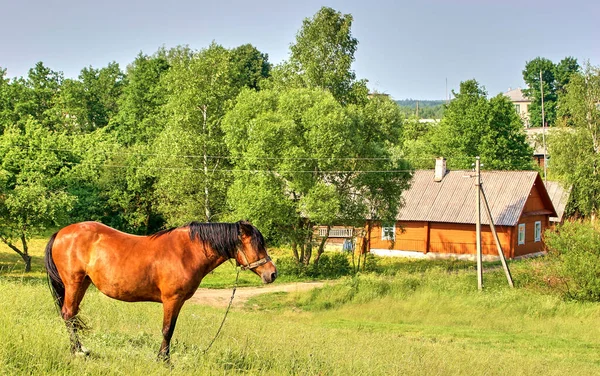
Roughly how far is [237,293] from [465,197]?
19873 mm

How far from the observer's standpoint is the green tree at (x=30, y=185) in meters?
29.5

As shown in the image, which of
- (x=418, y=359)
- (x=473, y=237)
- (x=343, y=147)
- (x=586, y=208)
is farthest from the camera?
(x=586, y=208)

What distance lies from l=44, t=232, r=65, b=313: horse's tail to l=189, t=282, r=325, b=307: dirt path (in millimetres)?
16088

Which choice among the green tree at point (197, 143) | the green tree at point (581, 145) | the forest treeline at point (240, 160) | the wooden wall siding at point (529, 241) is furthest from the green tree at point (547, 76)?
the green tree at point (197, 143)

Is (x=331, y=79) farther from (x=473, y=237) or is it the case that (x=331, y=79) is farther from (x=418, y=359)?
(x=418, y=359)

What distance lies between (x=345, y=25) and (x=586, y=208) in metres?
23.1

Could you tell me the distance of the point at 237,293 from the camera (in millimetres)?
27344

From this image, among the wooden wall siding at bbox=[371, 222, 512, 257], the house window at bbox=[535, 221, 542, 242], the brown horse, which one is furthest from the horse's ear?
the house window at bbox=[535, 221, 542, 242]

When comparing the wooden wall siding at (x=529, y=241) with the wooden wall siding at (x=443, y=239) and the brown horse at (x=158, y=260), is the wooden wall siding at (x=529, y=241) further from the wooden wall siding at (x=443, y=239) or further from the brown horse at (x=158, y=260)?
the brown horse at (x=158, y=260)

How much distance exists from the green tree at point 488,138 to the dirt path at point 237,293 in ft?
100

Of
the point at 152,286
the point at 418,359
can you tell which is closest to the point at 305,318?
the point at 418,359

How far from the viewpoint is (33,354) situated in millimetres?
6492

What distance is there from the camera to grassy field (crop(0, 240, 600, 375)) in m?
7.10

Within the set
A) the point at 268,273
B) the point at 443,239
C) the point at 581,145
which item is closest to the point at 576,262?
the point at 443,239
